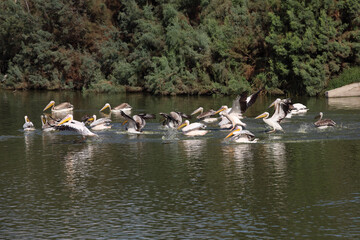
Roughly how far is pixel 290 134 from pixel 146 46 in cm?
2673

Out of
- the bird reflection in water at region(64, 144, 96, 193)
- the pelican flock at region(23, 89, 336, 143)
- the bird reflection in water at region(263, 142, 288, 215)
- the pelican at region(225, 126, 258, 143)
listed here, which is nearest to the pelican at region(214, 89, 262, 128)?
the pelican flock at region(23, 89, 336, 143)

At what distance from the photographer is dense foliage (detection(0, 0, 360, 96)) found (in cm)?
4106

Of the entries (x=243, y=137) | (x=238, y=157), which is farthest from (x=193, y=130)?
(x=238, y=157)

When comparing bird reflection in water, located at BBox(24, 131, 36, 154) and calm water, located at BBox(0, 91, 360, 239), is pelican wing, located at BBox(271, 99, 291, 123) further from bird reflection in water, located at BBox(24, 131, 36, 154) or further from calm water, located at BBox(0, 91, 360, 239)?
bird reflection in water, located at BBox(24, 131, 36, 154)

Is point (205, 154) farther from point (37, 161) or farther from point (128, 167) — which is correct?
point (37, 161)

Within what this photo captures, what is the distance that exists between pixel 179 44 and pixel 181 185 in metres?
30.7

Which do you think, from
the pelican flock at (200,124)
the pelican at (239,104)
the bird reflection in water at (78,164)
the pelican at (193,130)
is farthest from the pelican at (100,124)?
the pelican at (239,104)

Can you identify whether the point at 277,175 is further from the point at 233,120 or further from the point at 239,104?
the point at 239,104

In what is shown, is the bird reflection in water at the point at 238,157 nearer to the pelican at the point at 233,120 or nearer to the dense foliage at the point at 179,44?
the pelican at the point at 233,120

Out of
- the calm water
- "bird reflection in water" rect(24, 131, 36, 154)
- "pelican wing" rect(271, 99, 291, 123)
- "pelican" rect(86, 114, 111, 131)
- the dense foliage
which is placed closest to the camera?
the calm water

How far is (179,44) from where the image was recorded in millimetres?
46000

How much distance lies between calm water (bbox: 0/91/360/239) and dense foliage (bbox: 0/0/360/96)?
1562 centimetres

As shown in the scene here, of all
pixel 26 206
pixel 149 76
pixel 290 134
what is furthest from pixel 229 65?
pixel 26 206

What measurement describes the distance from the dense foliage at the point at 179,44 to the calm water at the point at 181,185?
51.2ft
